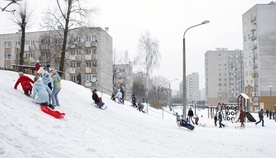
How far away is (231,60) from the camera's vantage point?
124812 millimetres

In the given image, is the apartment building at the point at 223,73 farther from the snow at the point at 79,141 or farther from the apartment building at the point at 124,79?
the snow at the point at 79,141

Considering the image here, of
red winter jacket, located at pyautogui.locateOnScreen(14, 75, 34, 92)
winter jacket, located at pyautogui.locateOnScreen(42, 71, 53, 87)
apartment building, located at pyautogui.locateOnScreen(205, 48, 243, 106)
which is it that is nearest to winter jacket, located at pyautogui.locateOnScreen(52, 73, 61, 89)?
winter jacket, located at pyautogui.locateOnScreen(42, 71, 53, 87)

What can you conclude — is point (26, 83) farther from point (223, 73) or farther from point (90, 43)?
point (223, 73)

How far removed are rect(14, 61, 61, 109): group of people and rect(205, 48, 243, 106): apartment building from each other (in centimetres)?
11066

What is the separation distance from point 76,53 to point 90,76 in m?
5.83

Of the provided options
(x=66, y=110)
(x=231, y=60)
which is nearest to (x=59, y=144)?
(x=66, y=110)

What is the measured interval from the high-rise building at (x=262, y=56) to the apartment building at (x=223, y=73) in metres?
46.6

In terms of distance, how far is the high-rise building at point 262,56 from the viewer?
68875 millimetres

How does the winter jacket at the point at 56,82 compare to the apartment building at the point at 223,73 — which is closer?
the winter jacket at the point at 56,82

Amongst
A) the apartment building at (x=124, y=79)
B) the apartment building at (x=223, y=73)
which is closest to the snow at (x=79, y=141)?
the apartment building at (x=124, y=79)

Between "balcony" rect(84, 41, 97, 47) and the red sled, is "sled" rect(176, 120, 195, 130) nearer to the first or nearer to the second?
the red sled

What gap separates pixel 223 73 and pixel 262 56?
53650 mm

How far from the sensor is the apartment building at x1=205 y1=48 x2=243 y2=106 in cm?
12100

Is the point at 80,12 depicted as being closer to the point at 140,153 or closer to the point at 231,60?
the point at 140,153
